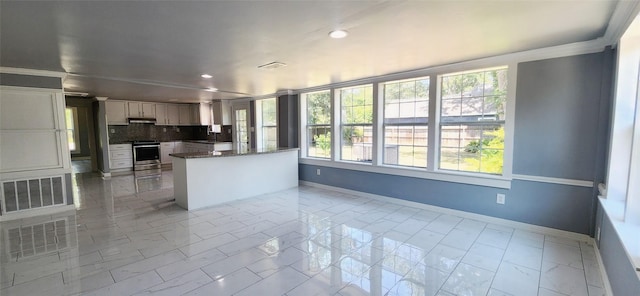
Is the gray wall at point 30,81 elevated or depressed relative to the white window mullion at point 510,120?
elevated

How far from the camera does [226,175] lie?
4.56 meters

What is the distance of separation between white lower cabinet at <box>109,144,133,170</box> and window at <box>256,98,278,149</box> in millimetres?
3862

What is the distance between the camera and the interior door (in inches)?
286

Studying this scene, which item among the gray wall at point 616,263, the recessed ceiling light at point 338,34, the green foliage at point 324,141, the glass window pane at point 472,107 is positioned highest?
the recessed ceiling light at point 338,34

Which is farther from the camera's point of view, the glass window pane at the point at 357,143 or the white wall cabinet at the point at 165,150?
the white wall cabinet at the point at 165,150

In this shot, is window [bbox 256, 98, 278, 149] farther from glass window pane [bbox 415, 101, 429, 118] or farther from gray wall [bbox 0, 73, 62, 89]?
gray wall [bbox 0, 73, 62, 89]

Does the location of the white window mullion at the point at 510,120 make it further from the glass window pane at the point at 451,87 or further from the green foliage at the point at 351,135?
the green foliage at the point at 351,135

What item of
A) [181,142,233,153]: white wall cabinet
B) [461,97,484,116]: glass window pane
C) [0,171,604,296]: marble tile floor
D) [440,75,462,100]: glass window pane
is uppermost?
[440,75,462,100]: glass window pane

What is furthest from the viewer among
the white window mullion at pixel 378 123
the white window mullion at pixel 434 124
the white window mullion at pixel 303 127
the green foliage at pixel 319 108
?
the white window mullion at pixel 303 127

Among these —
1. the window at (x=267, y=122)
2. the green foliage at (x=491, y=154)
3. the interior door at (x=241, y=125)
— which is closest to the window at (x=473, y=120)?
the green foliage at (x=491, y=154)

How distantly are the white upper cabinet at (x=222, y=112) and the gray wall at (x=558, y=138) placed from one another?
256 inches

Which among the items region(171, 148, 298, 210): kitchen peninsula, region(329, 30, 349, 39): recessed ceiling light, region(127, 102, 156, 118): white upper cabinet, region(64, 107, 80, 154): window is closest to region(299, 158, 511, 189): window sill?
region(171, 148, 298, 210): kitchen peninsula

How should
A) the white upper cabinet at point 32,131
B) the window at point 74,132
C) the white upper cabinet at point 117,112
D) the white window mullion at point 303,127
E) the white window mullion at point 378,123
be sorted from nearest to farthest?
the white upper cabinet at point 32,131, the white window mullion at point 378,123, the white window mullion at point 303,127, the white upper cabinet at point 117,112, the window at point 74,132

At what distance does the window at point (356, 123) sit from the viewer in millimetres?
4832
